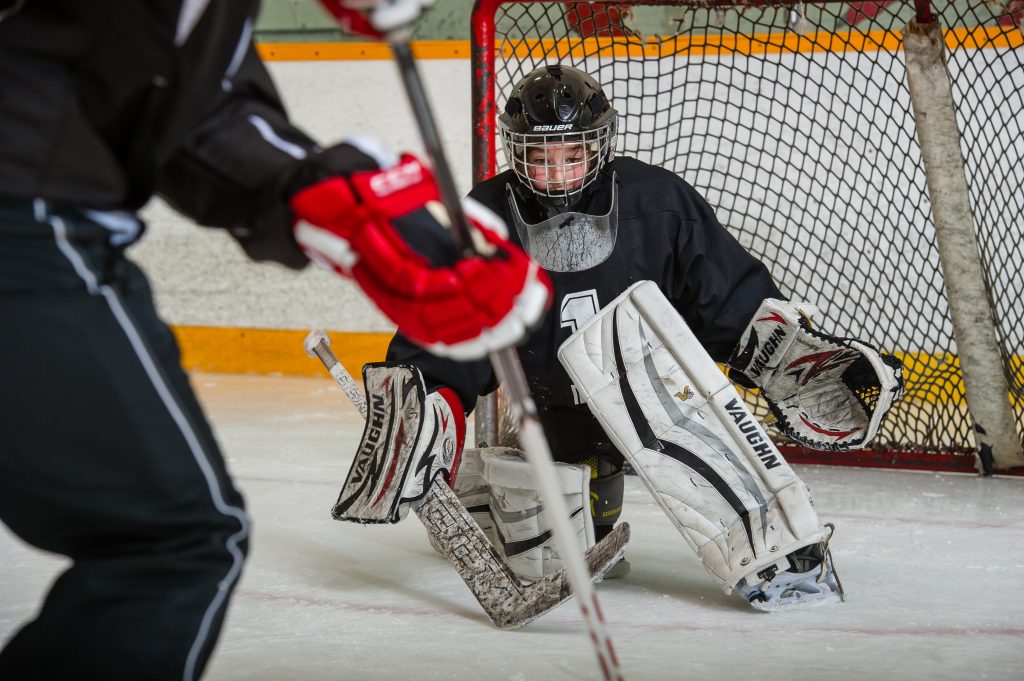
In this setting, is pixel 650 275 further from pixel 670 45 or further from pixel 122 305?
pixel 670 45

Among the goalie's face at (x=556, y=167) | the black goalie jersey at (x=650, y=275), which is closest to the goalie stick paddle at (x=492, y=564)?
the black goalie jersey at (x=650, y=275)

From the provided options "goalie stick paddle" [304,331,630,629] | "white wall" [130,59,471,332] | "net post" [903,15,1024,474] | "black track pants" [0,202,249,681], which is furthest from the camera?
"white wall" [130,59,471,332]

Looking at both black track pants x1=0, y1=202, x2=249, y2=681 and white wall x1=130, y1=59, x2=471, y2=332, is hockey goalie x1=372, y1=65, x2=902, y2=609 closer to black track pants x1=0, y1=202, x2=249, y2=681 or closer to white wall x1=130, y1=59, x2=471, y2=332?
black track pants x1=0, y1=202, x2=249, y2=681

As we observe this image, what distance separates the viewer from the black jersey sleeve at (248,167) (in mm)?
984

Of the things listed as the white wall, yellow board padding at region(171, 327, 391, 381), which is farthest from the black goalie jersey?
yellow board padding at region(171, 327, 391, 381)

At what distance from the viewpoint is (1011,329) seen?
10.6 ft

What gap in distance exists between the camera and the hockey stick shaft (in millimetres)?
976

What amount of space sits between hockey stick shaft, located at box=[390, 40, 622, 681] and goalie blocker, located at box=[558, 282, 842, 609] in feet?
2.57

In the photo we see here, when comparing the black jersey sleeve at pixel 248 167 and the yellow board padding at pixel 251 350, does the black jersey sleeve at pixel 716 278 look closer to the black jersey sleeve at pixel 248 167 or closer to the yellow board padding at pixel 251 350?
the black jersey sleeve at pixel 248 167

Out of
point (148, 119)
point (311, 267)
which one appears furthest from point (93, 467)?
point (311, 267)

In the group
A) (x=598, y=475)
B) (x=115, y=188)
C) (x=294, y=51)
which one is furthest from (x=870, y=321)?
(x=115, y=188)

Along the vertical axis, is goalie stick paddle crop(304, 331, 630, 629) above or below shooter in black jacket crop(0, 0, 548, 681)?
below

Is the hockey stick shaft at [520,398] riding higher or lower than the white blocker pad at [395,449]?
higher

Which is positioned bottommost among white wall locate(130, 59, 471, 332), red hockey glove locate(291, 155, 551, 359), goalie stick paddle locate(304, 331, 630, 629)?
white wall locate(130, 59, 471, 332)
